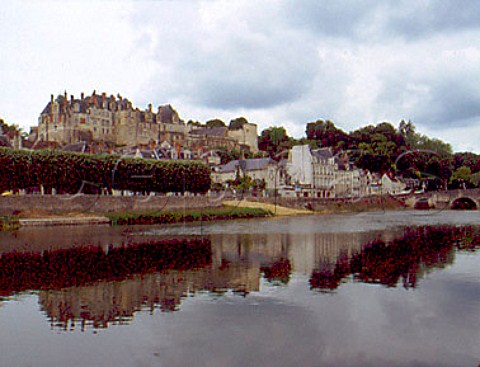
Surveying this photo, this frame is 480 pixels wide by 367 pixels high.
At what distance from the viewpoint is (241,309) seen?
1473cm

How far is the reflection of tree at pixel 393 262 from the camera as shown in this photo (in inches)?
767

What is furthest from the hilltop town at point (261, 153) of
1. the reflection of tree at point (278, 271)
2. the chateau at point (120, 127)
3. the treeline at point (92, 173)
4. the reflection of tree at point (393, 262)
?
the reflection of tree at point (278, 271)

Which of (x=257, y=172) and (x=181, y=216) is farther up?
(x=257, y=172)

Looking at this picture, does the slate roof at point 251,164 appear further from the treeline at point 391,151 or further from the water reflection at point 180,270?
the water reflection at point 180,270

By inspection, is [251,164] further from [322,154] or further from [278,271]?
[278,271]

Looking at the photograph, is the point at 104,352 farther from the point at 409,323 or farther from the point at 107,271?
the point at 107,271

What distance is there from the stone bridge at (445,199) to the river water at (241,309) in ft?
272

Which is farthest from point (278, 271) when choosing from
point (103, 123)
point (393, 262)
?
point (103, 123)

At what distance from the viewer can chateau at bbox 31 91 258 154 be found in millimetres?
134750

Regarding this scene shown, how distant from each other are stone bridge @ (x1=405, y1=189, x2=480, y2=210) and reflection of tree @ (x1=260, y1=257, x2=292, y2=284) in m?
90.3

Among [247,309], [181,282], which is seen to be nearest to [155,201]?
[181,282]

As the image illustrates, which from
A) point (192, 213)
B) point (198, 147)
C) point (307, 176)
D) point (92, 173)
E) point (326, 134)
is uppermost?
point (326, 134)

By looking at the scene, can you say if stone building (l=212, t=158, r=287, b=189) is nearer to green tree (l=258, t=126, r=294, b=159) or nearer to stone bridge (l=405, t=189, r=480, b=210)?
stone bridge (l=405, t=189, r=480, b=210)

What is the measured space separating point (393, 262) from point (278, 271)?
643 cm
